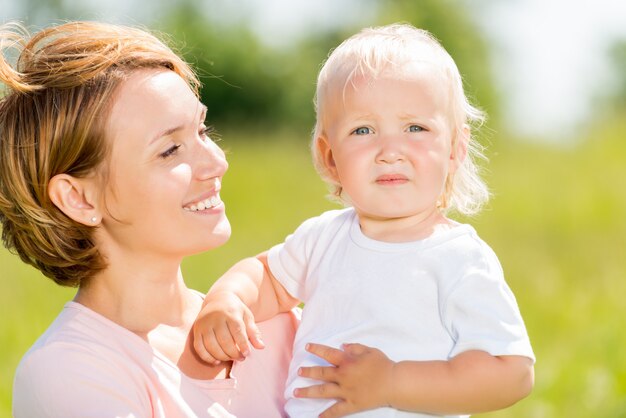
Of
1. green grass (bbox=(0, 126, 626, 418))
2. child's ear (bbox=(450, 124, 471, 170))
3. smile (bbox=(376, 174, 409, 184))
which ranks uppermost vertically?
green grass (bbox=(0, 126, 626, 418))

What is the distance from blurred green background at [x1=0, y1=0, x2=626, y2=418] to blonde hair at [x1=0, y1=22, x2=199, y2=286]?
287 millimetres

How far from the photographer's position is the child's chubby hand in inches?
103

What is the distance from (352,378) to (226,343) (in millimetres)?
399

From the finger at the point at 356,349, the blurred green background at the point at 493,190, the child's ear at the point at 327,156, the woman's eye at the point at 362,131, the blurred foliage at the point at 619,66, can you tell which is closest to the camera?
the finger at the point at 356,349

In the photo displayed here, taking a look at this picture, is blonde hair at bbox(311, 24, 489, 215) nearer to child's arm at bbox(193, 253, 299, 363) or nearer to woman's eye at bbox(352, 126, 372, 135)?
woman's eye at bbox(352, 126, 372, 135)

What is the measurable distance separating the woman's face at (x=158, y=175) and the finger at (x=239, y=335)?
0.22m

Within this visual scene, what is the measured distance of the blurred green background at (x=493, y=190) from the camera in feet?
21.4

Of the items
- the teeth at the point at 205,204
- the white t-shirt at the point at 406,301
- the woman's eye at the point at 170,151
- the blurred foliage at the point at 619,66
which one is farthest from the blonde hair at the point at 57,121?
the blurred foliage at the point at 619,66

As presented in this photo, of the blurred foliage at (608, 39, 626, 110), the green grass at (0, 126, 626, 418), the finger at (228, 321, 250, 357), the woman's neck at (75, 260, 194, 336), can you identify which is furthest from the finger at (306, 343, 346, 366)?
the blurred foliage at (608, 39, 626, 110)

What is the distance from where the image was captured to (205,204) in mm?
2666

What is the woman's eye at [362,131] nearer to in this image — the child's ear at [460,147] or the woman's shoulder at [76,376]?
the child's ear at [460,147]

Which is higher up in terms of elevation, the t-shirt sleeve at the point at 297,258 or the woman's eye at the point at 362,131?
the woman's eye at the point at 362,131

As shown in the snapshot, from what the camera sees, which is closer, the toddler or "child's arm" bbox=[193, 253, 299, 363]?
the toddler

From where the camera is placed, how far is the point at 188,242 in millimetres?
2611
